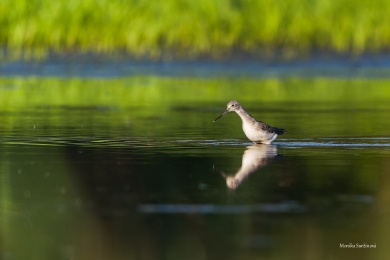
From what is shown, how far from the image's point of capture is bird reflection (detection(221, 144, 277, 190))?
34.2 feet

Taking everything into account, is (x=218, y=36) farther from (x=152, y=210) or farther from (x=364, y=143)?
(x=152, y=210)

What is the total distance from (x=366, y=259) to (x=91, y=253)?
5.21 ft

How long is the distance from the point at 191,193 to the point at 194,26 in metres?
20.5

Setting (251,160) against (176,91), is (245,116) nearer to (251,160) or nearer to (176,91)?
(251,160)

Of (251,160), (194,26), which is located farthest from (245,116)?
(194,26)

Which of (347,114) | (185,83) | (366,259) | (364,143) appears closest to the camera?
(366,259)

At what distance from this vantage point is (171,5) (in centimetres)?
3030

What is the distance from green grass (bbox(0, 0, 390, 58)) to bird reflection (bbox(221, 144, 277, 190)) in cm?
1625

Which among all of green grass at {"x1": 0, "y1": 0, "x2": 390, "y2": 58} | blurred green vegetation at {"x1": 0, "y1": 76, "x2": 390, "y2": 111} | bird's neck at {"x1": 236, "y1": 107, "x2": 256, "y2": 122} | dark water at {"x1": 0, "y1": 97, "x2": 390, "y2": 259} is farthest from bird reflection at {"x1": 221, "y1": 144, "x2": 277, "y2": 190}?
green grass at {"x1": 0, "y1": 0, "x2": 390, "y2": 58}

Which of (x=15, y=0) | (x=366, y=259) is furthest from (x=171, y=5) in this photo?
(x=366, y=259)

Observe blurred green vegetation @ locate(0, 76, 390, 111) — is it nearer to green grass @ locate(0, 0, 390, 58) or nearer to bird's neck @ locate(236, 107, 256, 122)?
green grass @ locate(0, 0, 390, 58)

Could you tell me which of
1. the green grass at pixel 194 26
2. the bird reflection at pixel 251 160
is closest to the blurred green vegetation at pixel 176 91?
the green grass at pixel 194 26

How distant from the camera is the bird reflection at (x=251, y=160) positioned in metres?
10.4

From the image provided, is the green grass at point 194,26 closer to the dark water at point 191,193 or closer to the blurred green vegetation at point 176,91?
the blurred green vegetation at point 176,91
